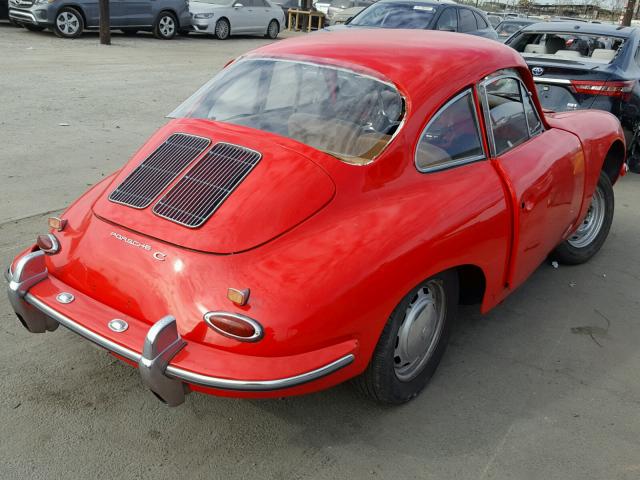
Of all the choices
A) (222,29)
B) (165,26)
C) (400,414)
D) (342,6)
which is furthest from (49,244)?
(342,6)

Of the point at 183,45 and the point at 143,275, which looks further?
the point at 183,45

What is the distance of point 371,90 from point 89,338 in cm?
177

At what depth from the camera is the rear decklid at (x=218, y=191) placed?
8.83 ft

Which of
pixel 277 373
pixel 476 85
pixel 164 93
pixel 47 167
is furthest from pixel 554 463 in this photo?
pixel 164 93

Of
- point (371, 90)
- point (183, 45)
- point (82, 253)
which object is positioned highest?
point (371, 90)

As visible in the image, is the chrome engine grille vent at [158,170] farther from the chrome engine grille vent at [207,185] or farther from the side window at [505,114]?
the side window at [505,114]

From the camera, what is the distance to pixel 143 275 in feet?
8.62

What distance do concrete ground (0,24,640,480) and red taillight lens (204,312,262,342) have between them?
0.64 meters

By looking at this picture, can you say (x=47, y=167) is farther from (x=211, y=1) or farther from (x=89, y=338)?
(x=211, y=1)

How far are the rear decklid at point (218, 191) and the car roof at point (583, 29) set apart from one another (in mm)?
5965

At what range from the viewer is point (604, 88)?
666cm

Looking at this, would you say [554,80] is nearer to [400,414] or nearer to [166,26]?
[400,414]

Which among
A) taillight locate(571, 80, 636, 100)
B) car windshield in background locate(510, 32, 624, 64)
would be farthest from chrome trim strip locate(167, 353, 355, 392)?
car windshield in background locate(510, 32, 624, 64)

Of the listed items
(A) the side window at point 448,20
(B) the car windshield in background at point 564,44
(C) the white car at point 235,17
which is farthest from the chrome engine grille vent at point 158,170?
(C) the white car at point 235,17
